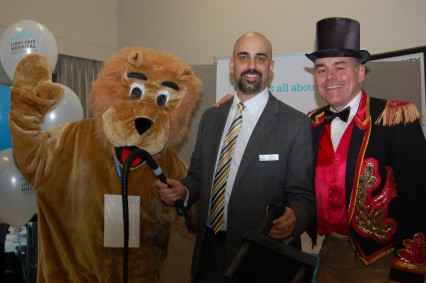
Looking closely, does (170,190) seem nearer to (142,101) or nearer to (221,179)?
(221,179)

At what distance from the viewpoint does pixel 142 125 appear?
1.81 m

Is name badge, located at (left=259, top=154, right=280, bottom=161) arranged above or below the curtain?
below

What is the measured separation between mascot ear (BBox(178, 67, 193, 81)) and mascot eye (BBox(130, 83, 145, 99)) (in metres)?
0.20

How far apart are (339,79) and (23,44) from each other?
193cm

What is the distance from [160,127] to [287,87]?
57.9 inches

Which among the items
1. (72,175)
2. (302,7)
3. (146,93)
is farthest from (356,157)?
(302,7)

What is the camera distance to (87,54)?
6062 millimetres

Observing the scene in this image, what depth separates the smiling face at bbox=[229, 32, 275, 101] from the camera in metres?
1.94

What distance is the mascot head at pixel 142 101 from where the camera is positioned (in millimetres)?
1787

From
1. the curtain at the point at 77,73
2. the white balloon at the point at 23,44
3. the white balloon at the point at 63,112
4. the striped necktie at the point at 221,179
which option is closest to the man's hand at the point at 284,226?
the striped necktie at the point at 221,179

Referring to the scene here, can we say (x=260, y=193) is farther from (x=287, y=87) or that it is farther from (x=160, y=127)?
(x=287, y=87)

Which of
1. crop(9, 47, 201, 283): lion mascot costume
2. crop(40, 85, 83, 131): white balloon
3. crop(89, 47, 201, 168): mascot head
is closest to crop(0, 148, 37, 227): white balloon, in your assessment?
crop(40, 85, 83, 131): white balloon

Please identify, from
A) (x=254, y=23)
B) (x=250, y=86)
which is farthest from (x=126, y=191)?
(x=254, y=23)

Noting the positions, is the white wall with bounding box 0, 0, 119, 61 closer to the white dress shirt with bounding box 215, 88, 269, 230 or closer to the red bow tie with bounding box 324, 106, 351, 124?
the white dress shirt with bounding box 215, 88, 269, 230
